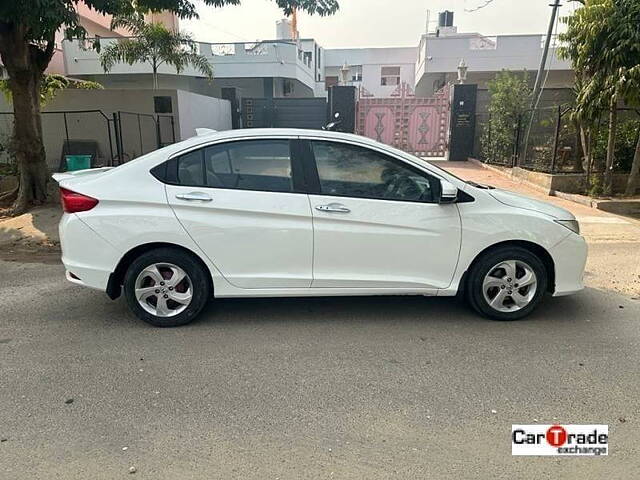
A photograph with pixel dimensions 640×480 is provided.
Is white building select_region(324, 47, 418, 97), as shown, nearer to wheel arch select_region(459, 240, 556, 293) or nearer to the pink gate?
the pink gate

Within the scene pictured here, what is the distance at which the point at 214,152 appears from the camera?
408cm

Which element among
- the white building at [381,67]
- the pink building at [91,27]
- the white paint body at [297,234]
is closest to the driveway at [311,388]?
the white paint body at [297,234]

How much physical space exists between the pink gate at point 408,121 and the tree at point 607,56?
27.6 feet

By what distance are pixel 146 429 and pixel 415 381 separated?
1.70 m

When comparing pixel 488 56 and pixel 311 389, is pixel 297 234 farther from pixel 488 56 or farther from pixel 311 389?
pixel 488 56

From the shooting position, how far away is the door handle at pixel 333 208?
3984mm

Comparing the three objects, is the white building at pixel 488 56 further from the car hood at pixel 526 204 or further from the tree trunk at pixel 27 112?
the car hood at pixel 526 204

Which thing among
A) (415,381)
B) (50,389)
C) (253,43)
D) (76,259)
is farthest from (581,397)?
(253,43)

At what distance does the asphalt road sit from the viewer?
2.55 meters

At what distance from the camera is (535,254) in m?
4.23

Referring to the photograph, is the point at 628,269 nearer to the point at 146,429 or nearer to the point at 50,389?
the point at 146,429

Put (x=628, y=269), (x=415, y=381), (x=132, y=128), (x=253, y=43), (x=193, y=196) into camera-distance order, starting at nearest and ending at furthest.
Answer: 1. (x=415, y=381)
2. (x=193, y=196)
3. (x=628, y=269)
4. (x=132, y=128)
5. (x=253, y=43)

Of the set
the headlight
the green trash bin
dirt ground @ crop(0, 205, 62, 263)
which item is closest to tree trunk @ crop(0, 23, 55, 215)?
dirt ground @ crop(0, 205, 62, 263)

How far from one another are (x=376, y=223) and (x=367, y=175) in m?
0.42
